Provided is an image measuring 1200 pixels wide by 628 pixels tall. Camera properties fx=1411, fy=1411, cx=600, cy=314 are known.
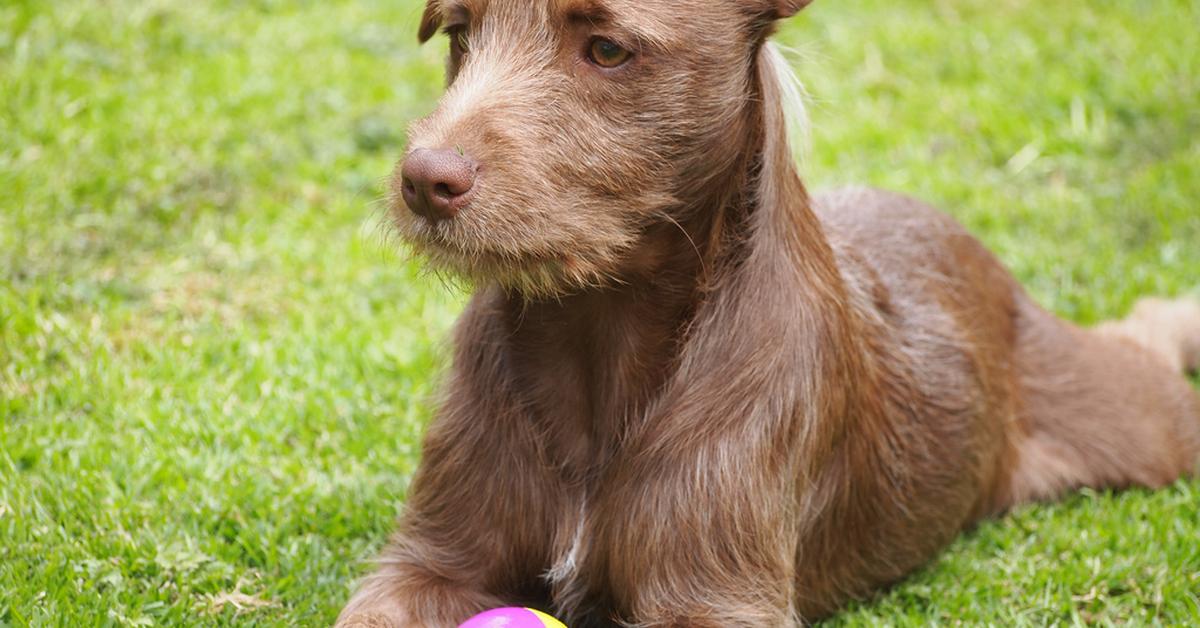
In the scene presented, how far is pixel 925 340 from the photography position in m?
4.90

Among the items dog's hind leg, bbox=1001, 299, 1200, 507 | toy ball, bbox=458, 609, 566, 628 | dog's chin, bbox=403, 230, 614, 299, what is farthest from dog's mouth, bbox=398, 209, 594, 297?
dog's hind leg, bbox=1001, 299, 1200, 507

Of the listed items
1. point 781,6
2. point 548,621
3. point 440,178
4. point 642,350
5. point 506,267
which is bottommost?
point 548,621

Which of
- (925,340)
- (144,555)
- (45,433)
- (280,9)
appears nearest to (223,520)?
(144,555)

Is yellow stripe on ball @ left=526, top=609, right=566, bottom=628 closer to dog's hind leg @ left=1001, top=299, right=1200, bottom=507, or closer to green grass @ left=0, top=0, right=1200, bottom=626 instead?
green grass @ left=0, top=0, right=1200, bottom=626

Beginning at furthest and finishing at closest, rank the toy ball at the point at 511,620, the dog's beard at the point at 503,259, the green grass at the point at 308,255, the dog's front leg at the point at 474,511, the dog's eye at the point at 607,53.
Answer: the green grass at the point at 308,255 < the dog's front leg at the point at 474,511 < the toy ball at the point at 511,620 < the dog's eye at the point at 607,53 < the dog's beard at the point at 503,259

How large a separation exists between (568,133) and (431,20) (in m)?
0.79

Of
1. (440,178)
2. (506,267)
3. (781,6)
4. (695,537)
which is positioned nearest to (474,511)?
(695,537)

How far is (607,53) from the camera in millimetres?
3572

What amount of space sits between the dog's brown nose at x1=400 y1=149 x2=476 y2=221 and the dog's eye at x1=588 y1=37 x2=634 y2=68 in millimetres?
466

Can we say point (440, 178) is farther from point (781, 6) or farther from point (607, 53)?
point (781, 6)

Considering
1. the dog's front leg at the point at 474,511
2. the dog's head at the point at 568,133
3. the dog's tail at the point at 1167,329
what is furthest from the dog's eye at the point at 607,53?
the dog's tail at the point at 1167,329

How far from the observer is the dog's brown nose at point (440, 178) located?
3338 mm

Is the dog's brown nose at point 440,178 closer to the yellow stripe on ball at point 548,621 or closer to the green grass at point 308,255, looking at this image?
the yellow stripe on ball at point 548,621

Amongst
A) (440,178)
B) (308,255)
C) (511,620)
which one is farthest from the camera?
(308,255)
